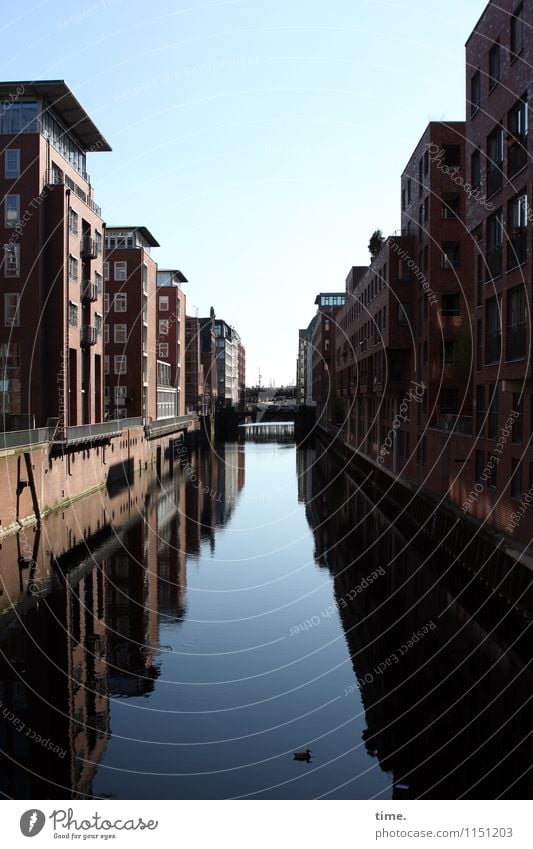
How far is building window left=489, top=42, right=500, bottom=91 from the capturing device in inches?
1068

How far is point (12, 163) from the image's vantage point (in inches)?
1708

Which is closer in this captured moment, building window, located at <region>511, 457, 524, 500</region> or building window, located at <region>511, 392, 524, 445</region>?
building window, located at <region>511, 457, 524, 500</region>

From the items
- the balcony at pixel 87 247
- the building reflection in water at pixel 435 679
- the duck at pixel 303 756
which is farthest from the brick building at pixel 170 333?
the duck at pixel 303 756

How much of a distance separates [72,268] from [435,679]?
1436 inches

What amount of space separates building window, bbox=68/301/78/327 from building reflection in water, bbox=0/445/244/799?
35.2ft

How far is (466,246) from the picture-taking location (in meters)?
39.5

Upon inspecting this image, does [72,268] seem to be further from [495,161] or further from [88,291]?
[495,161]

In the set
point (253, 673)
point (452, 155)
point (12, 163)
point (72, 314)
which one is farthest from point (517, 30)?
point (72, 314)

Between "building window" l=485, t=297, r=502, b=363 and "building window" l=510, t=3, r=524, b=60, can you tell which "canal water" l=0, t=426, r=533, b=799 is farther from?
"building window" l=510, t=3, r=524, b=60

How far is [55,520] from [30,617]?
15.0 m

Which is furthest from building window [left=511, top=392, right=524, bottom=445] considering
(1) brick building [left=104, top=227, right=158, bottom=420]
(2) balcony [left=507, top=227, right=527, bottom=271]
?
(1) brick building [left=104, top=227, right=158, bottom=420]

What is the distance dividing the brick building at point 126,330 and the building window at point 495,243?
156 ft

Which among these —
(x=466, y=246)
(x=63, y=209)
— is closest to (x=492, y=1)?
(x=466, y=246)

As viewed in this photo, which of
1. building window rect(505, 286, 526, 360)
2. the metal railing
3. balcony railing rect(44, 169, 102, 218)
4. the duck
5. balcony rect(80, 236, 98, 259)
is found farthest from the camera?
balcony rect(80, 236, 98, 259)
